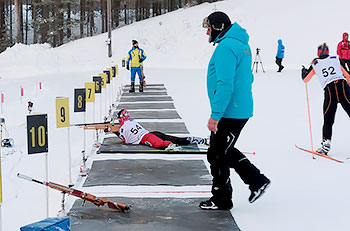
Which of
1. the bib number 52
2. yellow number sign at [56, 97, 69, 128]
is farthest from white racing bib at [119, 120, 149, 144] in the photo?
the bib number 52

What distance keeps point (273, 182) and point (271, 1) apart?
37939 millimetres

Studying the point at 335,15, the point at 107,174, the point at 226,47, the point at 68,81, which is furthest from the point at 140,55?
the point at 335,15

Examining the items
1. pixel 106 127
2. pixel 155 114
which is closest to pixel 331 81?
pixel 106 127

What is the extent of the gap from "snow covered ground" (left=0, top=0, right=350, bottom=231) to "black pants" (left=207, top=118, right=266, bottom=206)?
312mm

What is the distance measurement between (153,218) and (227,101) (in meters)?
1.42

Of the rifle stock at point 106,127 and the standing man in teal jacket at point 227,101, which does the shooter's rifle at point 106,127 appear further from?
the standing man in teal jacket at point 227,101

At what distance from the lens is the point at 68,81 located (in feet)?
82.6

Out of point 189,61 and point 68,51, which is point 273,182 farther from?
point 68,51

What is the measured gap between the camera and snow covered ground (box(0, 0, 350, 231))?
6398mm

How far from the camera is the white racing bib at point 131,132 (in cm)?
945

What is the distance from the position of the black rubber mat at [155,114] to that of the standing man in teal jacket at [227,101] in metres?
7.61

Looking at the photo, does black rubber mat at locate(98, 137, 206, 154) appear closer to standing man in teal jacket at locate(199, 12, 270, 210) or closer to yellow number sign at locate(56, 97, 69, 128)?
yellow number sign at locate(56, 97, 69, 128)

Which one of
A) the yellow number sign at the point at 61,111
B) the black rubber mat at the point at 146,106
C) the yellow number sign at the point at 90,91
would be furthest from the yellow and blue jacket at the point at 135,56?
the yellow number sign at the point at 61,111

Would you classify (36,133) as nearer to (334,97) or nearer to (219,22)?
(219,22)
